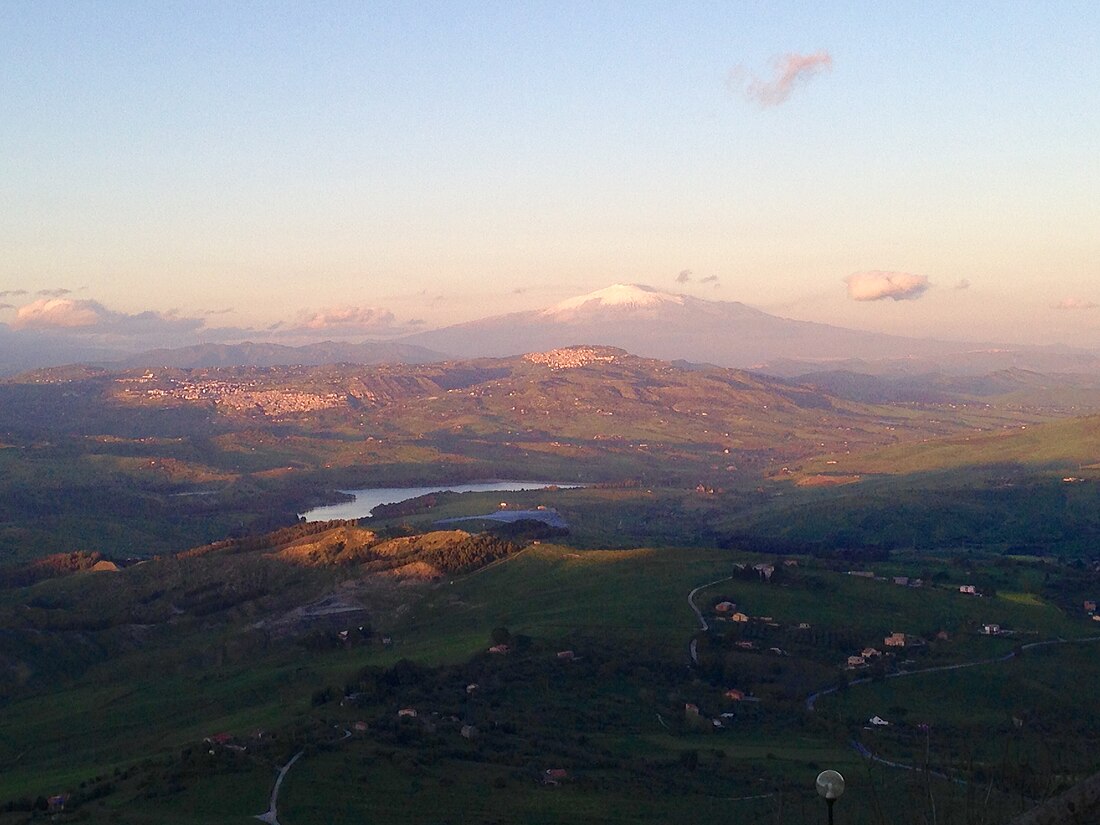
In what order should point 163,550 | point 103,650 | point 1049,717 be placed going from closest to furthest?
point 1049,717 < point 103,650 < point 163,550

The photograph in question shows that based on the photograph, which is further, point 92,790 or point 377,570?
point 377,570

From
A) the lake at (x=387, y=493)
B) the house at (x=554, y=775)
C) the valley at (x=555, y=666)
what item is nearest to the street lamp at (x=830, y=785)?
the valley at (x=555, y=666)

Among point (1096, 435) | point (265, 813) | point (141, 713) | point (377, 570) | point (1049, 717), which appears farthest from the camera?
point (1096, 435)

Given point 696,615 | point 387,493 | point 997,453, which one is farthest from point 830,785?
point 997,453

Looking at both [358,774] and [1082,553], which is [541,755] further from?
[1082,553]

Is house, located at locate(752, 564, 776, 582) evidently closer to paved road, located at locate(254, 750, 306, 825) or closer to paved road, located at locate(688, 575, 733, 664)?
paved road, located at locate(688, 575, 733, 664)

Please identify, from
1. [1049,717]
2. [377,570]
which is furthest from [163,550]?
[1049,717]

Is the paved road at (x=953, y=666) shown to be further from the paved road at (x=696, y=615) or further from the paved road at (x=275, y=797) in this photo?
the paved road at (x=275, y=797)

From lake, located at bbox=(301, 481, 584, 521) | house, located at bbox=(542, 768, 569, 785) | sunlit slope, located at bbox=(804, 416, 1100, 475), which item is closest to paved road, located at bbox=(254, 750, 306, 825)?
house, located at bbox=(542, 768, 569, 785)
